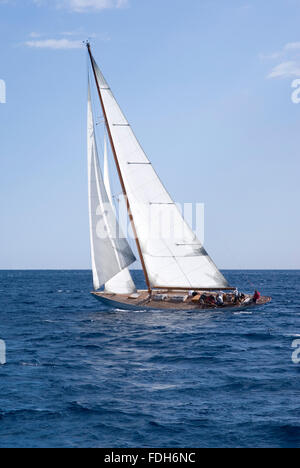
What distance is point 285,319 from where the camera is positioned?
34562mm

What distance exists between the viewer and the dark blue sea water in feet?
39.9

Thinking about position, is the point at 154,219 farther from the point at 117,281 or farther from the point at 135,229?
the point at 117,281

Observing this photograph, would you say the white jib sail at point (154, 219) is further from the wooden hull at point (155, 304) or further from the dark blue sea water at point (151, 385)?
the dark blue sea water at point (151, 385)

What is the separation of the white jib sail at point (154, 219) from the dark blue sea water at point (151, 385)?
3.91 metres

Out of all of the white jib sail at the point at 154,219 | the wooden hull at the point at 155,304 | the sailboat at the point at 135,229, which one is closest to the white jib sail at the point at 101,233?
the sailboat at the point at 135,229

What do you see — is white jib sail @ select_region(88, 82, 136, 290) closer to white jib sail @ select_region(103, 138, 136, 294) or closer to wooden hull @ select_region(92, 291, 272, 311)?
white jib sail @ select_region(103, 138, 136, 294)

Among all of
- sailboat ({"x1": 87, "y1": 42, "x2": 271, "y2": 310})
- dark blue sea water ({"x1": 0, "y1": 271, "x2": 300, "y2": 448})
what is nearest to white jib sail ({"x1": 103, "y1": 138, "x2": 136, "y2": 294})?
sailboat ({"x1": 87, "y1": 42, "x2": 271, "y2": 310})

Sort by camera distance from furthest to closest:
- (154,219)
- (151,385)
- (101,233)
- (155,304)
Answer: (101,233), (154,219), (155,304), (151,385)

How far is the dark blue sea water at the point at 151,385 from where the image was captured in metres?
12.1

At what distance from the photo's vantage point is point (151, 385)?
53.9 ft

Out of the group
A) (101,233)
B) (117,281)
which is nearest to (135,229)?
(101,233)

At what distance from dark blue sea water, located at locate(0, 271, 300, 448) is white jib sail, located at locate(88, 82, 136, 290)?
4076 millimetres

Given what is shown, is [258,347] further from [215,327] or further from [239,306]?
[239,306]

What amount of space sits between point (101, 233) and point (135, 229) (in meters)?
2.43
